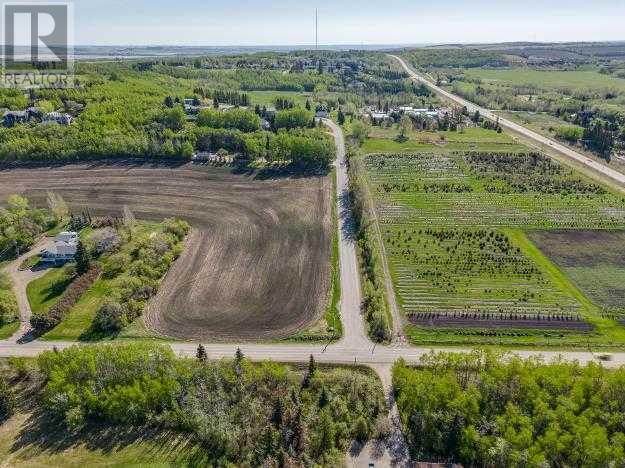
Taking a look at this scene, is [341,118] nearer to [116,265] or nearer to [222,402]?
[116,265]

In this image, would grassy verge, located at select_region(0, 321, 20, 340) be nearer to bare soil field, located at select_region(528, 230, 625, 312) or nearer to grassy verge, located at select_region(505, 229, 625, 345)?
grassy verge, located at select_region(505, 229, 625, 345)

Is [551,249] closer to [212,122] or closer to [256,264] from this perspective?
[256,264]

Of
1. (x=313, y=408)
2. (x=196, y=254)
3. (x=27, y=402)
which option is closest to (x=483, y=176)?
(x=196, y=254)

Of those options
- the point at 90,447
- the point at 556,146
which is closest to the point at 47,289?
the point at 90,447

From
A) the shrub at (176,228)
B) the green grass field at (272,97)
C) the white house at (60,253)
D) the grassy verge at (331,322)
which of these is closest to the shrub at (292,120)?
the green grass field at (272,97)

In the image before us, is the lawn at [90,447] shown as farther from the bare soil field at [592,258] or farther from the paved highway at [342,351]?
the bare soil field at [592,258]
